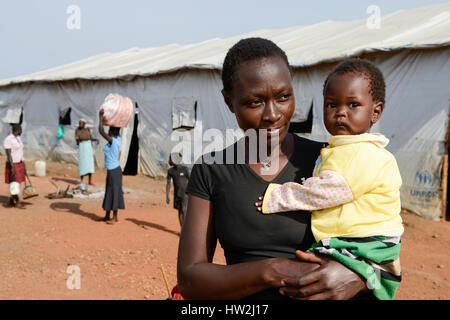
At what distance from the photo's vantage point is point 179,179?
259 inches

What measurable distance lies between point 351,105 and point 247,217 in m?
0.60

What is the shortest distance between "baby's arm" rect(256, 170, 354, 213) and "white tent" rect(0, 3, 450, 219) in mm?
6931

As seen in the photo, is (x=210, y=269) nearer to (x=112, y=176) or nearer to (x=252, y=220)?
(x=252, y=220)

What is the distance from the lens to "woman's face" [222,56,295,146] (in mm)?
1278

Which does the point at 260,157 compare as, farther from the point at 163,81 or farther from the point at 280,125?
the point at 163,81

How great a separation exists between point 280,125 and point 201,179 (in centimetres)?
32

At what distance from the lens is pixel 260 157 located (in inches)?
54.1

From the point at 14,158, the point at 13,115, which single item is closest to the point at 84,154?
the point at 14,158

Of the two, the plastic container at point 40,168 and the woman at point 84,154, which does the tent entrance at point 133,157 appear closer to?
the plastic container at point 40,168

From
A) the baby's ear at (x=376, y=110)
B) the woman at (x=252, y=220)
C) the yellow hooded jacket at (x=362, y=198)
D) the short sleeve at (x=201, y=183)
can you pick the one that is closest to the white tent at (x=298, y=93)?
the baby's ear at (x=376, y=110)

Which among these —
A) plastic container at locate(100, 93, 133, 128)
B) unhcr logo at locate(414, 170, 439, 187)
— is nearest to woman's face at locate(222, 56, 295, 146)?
plastic container at locate(100, 93, 133, 128)

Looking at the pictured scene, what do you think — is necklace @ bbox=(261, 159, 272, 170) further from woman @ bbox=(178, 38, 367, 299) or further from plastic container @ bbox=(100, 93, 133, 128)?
plastic container @ bbox=(100, 93, 133, 128)

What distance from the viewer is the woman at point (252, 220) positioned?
1177 mm

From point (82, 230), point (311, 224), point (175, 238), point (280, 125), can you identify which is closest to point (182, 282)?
point (311, 224)
